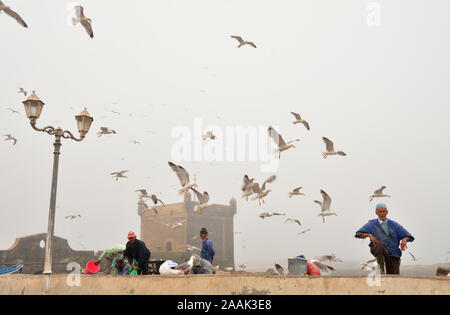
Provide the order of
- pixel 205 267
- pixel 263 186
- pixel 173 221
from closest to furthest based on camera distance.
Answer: pixel 205 267, pixel 263 186, pixel 173 221

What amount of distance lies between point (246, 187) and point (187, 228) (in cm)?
3989

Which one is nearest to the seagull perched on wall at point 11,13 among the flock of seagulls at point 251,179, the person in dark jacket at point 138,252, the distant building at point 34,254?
the flock of seagulls at point 251,179

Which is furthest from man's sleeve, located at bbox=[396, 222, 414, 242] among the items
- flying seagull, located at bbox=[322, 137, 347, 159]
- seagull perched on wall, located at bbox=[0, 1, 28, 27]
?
seagull perched on wall, located at bbox=[0, 1, 28, 27]

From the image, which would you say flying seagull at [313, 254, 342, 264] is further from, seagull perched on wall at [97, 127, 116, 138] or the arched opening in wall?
the arched opening in wall

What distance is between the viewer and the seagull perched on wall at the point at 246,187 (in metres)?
11.9

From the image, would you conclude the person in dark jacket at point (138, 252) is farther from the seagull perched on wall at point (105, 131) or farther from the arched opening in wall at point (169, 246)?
the arched opening in wall at point (169, 246)

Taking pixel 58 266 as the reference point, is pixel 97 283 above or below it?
above

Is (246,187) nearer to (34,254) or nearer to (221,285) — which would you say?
(221,285)

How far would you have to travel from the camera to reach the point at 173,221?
171 ft

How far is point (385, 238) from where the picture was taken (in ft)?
18.9

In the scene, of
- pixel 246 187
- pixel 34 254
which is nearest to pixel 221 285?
pixel 246 187
